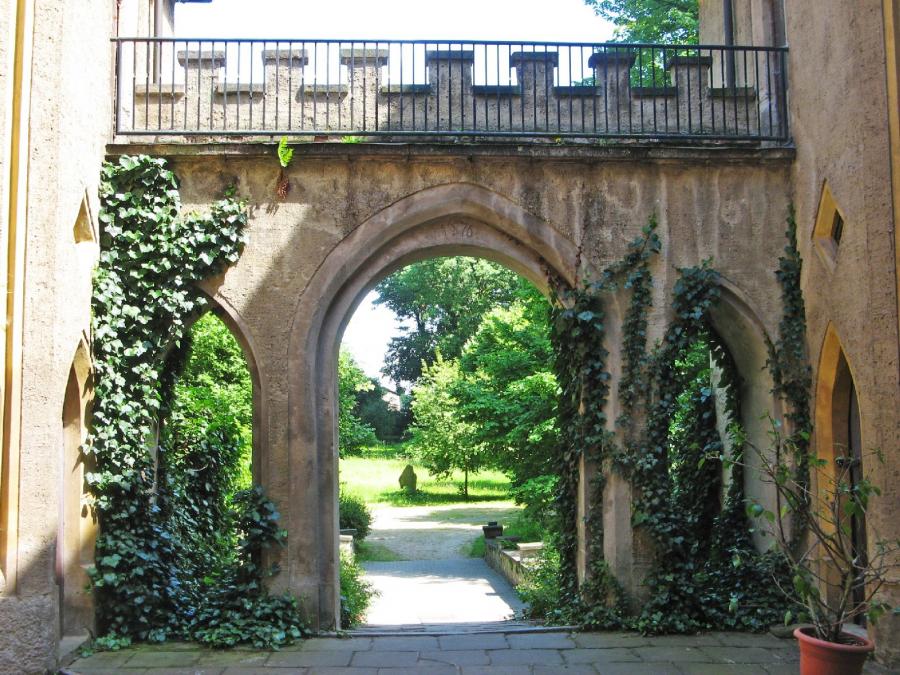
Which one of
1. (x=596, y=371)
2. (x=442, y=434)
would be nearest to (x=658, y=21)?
(x=596, y=371)

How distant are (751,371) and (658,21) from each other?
9669 mm

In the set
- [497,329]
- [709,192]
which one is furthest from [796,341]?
[497,329]

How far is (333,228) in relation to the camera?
7789 millimetres

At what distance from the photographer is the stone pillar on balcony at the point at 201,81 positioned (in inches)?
320

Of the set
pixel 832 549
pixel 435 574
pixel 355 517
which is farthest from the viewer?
pixel 355 517

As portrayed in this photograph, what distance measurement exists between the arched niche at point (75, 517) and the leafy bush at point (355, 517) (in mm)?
11951

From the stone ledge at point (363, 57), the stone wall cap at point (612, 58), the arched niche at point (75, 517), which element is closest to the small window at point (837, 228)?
the stone wall cap at point (612, 58)

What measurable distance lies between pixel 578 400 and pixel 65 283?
4.52 meters

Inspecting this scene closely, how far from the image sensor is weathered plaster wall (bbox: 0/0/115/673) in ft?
19.1

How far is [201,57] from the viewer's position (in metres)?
8.13

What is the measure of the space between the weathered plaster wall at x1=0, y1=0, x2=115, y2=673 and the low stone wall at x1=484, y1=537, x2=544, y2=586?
798 centimetres

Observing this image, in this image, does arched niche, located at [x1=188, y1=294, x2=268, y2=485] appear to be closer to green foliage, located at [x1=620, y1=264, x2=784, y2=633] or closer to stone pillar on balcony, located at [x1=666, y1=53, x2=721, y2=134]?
green foliage, located at [x1=620, y1=264, x2=784, y2=633]

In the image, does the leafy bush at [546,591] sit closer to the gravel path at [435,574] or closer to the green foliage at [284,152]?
the gravel path at [435,574]

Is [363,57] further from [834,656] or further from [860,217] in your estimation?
[834,656]
